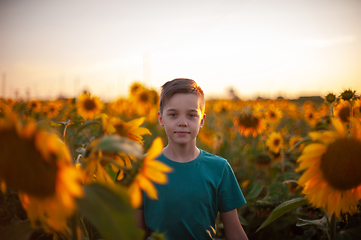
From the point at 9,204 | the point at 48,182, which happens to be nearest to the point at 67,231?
the point at 48,182

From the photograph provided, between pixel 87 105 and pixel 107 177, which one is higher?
pixel 87 105

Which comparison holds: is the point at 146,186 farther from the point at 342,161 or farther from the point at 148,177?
the point at 342,161

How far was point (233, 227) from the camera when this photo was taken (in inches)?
54.3

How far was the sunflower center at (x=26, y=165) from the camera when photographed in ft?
1.58

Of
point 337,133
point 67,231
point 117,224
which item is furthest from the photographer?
point 337,133

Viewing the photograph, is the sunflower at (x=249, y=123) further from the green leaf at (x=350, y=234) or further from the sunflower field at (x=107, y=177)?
the green leaf at (x=350, y=234)

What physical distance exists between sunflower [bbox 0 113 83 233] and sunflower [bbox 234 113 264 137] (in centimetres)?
330

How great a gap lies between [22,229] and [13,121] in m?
0.40

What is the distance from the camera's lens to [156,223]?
130cm

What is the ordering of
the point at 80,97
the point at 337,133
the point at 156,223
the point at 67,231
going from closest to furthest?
the point at 67,231 → the point at 337,133 → the point at 156,223 → the point at 80,97

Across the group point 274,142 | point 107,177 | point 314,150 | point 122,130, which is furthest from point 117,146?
point 274,142

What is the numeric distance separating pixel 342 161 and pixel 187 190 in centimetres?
74

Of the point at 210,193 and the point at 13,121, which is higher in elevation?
the point at 13,121

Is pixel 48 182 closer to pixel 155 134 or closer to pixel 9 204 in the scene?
pixel 9 204
